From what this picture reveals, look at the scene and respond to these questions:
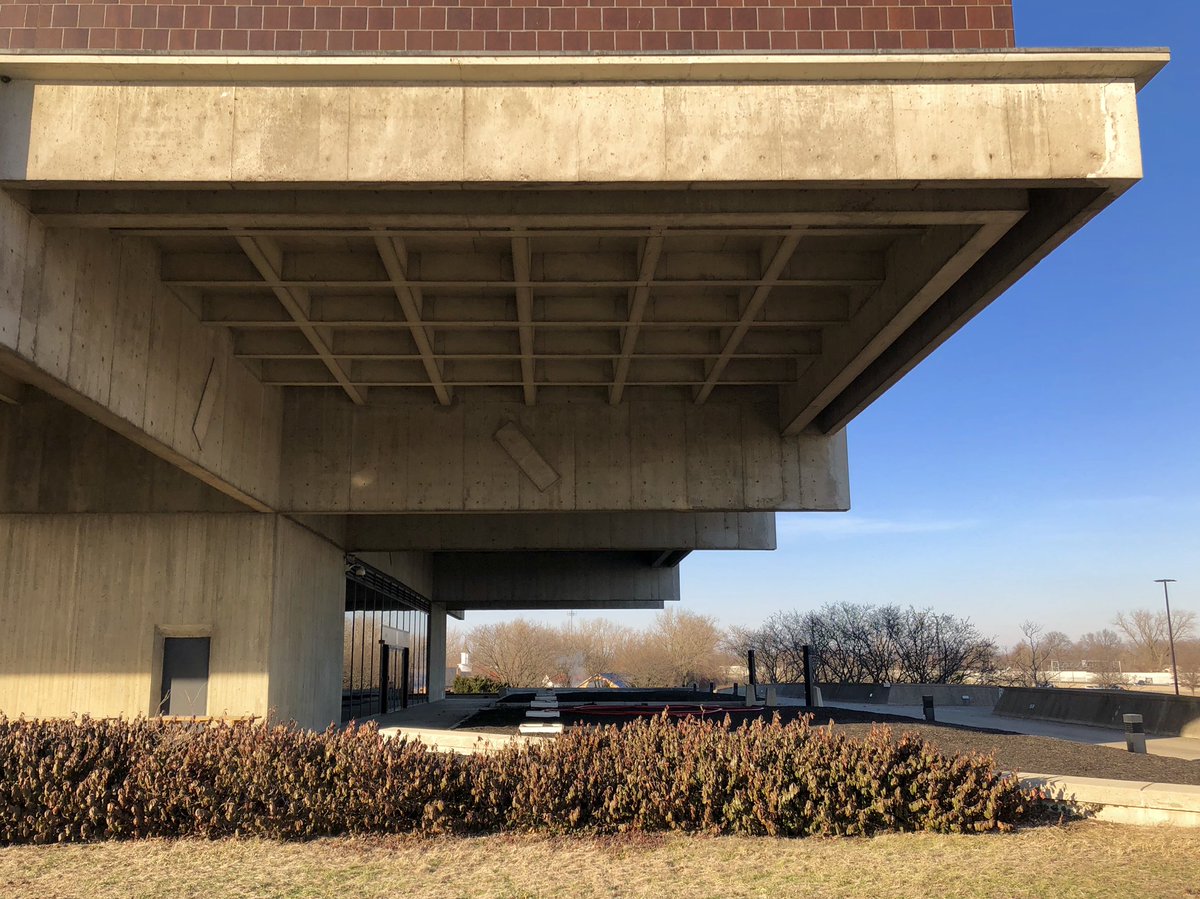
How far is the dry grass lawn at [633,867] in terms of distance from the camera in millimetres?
7602

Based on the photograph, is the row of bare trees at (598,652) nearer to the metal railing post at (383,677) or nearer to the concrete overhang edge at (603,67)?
the metal railing post at (383,677)

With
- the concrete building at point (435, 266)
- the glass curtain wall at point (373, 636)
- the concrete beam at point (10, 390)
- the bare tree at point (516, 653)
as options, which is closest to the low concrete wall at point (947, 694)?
the concrete building at point (435, 266)

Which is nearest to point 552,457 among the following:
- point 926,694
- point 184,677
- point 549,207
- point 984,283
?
point 184,677

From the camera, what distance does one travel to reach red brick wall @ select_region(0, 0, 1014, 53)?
483 inches

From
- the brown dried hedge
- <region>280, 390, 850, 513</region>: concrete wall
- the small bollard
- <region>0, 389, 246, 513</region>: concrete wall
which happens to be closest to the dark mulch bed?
the small bollard

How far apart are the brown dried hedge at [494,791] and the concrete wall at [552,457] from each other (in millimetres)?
11150

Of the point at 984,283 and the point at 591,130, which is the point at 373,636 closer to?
the point at 984,283

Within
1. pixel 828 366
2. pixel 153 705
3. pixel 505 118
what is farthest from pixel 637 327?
pixel 153 705

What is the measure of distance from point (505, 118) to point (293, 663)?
14.1 meters

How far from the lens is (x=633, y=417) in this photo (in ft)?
71.3

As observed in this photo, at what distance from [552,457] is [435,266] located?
695 cm

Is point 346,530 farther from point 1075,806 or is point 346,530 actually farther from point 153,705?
point 1075,806

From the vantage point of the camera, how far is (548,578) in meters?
45.4

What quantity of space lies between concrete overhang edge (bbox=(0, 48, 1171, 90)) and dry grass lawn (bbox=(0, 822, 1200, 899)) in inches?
317
